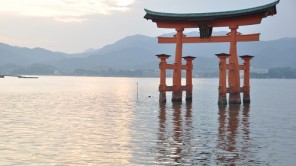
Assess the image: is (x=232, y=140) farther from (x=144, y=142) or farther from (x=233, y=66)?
(x=233, y=66)

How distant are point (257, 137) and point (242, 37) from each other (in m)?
19.7

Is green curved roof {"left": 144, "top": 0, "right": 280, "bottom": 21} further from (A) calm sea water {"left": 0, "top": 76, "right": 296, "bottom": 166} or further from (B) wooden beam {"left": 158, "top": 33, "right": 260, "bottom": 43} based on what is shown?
(A) calm sea water {"left": 0, "top": 76, "right": 296, "bottom": 166}

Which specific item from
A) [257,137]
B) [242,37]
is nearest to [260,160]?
[257,137]

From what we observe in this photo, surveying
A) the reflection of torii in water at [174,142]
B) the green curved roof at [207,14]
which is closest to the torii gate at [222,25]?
the green curved roof at [207,14]

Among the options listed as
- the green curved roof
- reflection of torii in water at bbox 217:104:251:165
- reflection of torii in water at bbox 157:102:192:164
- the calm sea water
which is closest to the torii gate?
the green curved roof

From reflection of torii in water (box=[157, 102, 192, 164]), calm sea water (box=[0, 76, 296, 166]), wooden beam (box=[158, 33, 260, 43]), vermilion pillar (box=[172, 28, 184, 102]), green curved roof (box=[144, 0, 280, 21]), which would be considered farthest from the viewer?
vermilion pillar (box=[172, 28, 184, 102])

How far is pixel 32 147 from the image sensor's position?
1852 cm

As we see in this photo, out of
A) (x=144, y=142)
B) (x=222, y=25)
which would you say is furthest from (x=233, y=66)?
(x=144, y=142)

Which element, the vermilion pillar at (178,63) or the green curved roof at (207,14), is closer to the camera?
the green curved roof at (207,14)

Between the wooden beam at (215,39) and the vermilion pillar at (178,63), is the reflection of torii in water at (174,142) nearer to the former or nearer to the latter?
the vermilion pillar at (178,63)

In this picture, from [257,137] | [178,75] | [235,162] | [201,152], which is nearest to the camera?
[235,162]

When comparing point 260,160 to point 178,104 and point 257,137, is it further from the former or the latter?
point 178,104

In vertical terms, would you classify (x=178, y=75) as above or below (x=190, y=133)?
above

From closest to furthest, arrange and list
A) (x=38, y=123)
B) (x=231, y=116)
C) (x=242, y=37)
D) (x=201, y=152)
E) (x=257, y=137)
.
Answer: (x=201, y=152) < (x=257, y=137) < (x=38, y=123) < (x=231, y=116) < (x=242, y=37)
